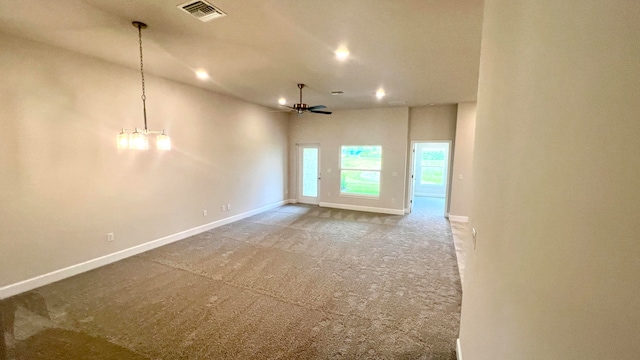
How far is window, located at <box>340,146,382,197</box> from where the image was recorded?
748 cm

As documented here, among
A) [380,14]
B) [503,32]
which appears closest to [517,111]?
[503,32]

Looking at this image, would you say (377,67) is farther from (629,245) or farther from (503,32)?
(629,245)

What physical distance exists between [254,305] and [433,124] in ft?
20.1

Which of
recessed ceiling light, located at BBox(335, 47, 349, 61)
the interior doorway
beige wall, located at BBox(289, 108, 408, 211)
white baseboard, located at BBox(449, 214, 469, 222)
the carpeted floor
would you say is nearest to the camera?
the carpeted floor

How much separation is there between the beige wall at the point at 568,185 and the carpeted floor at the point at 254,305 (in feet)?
5.05

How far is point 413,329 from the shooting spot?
8.25 ft

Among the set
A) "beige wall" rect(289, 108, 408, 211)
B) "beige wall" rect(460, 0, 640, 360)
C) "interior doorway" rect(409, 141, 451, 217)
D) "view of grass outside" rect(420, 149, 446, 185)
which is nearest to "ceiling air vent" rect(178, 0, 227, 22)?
"beige wall" rect(460, 0, 640, 360)

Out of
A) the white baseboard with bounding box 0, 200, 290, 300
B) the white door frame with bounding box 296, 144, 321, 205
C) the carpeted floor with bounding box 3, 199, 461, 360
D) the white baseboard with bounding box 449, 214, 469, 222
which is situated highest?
the white door frame with bounding box 296, 144, 321, 205

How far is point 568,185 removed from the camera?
0.62 meters

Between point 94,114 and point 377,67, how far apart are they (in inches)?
162

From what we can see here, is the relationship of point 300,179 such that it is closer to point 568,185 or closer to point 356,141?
point 356,141

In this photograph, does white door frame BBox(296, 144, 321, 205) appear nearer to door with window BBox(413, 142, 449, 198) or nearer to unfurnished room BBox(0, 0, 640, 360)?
unfurnished room BBox(0, 0, 640, 360)

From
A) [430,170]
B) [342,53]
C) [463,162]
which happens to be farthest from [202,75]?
[430,170]

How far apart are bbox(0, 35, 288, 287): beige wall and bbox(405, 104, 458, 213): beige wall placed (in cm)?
491
